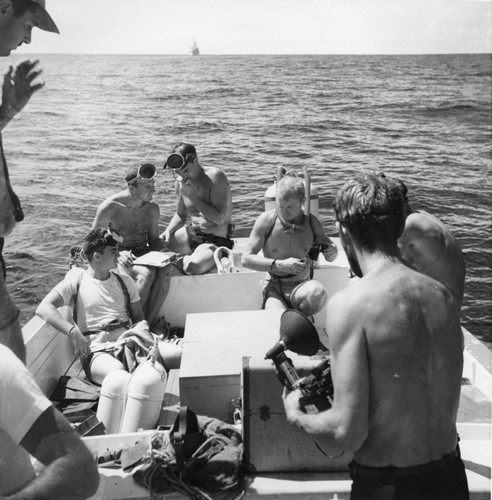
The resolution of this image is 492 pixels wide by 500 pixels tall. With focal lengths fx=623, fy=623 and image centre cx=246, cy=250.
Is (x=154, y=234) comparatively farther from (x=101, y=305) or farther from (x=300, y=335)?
(x=300, y=335)

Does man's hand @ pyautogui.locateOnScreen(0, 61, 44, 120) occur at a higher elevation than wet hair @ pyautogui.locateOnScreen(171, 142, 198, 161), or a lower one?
higher

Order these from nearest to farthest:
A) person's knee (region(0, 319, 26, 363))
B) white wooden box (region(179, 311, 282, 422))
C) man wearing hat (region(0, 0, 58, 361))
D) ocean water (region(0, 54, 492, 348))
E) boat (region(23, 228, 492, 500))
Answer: man wearing hat (region(0, 0, 58, 361)) → boat (region(23, 228, 492, 500)) → person's knee (region(0, 319, 26, 363)) → white wooden box (region(179, 311, 282, 422)) → ocean water (region(0, 54, 492, 348))

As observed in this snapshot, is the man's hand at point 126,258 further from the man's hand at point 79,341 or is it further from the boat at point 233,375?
the man's hand at point 79,341

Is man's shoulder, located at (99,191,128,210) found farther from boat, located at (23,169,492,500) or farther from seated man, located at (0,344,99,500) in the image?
seated man, located at (0,344,99,500)

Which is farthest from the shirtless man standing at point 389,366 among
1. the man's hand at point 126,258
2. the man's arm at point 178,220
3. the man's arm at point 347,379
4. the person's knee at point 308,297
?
the man's arm at point 178,220

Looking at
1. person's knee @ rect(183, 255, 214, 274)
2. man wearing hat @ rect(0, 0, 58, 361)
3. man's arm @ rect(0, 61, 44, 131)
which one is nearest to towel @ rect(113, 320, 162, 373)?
man wearing hat @ rect(0, 0, 58, 361)

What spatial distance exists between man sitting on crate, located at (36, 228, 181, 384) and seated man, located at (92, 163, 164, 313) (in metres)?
1.06

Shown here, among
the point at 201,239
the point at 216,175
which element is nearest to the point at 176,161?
the point at 216,175

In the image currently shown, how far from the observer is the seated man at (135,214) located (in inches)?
219

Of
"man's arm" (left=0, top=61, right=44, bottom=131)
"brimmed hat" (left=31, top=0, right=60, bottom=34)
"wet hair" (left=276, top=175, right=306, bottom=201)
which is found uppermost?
"brimmed hat" (left=31, top=0, right=60, bottom=34)

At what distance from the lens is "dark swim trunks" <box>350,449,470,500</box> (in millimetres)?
1921

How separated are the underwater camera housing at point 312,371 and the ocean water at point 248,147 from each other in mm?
7198

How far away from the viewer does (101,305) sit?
4305 millimetres

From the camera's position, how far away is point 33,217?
15.5 meters
